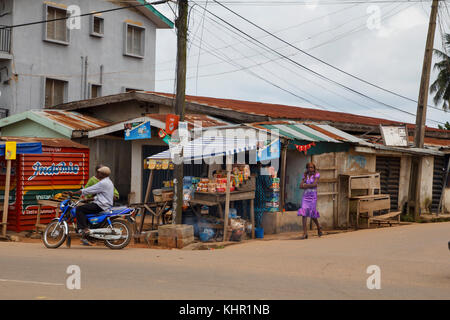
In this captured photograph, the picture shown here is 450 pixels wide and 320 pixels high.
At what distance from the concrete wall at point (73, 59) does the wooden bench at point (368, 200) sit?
1530cm

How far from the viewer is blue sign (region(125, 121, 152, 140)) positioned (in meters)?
16.0

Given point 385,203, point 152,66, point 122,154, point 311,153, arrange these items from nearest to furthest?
1. point 311,153
2. point 385,203
3. point 122,154
4. point 152,66

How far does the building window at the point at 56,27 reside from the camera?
84.9 ft

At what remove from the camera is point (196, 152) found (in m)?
13.4

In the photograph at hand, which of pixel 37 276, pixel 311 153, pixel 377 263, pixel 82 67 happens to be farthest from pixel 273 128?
pixel 82 67

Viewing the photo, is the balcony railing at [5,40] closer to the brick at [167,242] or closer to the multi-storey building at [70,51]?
the multi-storey building at [70,51]

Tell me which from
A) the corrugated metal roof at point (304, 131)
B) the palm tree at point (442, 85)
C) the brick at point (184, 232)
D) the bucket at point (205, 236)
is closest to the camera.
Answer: the brick at point (184, 232)

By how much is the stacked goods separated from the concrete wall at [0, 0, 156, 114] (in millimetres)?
14750

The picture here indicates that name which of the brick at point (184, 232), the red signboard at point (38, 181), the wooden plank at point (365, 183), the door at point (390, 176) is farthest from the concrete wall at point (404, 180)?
the red signboard at point (38, 181)

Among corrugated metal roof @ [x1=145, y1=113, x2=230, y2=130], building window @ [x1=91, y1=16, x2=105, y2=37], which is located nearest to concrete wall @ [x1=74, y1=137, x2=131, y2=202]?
corrugated metal roof @ [x1=145, y1=113, x2=230, y2=130]

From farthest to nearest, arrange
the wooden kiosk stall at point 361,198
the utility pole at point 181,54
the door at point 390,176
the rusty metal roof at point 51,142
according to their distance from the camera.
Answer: the door at point 390,176, the wooden kiosk stall at point 361,198, the rusty metal roof at point 51,142, the utility pole at point 181,54

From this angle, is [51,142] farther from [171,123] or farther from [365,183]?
[365,183]
